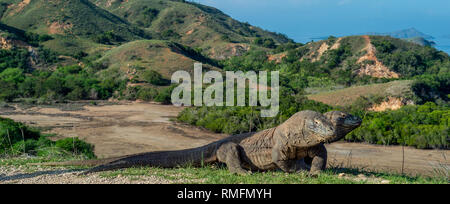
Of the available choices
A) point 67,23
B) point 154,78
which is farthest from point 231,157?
point 67,23

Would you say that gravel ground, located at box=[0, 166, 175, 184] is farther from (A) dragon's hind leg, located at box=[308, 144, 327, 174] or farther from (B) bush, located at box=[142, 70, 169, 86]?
(B) bush, located at box=[142, 70, 169, 86]

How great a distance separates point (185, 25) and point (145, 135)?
6439cm

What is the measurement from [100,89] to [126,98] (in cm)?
289

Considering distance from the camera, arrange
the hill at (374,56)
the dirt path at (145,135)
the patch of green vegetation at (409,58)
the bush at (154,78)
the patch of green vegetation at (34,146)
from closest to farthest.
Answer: the patch of green vegetation at (34,146), the dirt path at (145,135), the bush at (154,78), the patch of green vegetation at (409,58), the hill at (374,56)

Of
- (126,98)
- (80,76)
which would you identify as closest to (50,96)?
(126,98)

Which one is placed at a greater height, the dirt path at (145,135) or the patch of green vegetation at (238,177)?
the patch of green vegetation at (238,177)

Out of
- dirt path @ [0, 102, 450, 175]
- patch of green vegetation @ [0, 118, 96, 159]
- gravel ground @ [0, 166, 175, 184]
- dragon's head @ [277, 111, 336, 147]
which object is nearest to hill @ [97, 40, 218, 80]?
dirt path @ [0, 102, 450, 175]

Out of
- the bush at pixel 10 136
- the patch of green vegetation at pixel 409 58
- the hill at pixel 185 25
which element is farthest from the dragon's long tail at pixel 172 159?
the hill at pixel 185 25

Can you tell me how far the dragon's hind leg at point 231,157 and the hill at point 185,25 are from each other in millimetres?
57515

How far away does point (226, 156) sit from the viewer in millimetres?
5629

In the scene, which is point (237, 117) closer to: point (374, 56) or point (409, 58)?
point (374, 56)

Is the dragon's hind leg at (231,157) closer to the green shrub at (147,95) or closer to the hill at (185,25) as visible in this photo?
the green shrub at (147,95)

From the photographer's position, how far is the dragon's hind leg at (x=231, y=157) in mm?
5426
